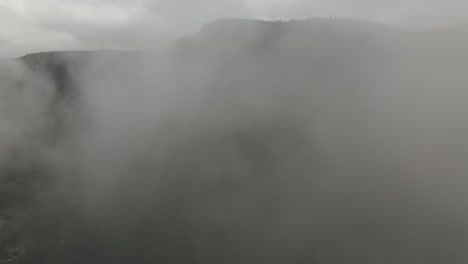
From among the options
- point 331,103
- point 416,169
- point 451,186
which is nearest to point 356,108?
point 331,103

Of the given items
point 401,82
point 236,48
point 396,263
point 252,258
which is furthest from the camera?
point 236,48

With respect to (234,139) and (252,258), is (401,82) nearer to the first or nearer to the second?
(234,139)

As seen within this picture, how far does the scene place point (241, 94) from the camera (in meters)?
36.5

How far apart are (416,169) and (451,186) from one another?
232 cm

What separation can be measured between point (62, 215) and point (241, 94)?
1836 cm

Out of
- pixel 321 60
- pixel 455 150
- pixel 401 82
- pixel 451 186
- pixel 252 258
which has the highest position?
pixel 321 60

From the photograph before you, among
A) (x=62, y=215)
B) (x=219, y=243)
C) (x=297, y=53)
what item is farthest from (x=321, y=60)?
(x=62, y=215)

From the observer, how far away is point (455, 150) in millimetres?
22969

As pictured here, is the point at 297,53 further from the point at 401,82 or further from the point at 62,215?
the point at 62,215

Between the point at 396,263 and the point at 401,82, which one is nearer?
the point at 396,263

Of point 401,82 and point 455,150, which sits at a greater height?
Result: point 401,82

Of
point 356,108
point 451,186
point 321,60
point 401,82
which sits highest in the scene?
point 321,60

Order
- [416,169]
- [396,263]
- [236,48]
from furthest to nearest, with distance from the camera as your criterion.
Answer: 1. [236,48]
2. [416,169]
3. [396,263]

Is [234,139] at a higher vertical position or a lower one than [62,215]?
higher
